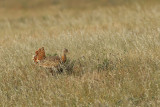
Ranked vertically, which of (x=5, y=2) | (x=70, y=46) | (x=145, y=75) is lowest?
(x=145, y=75)

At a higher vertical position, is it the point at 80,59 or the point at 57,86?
the point at 80,59

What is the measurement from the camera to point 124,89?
4.75 metres

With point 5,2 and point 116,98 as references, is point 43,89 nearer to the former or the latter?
point 116,98

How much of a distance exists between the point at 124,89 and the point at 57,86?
1194 mm

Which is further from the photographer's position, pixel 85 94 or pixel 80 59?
pixel 80 59

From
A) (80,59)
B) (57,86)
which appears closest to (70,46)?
(80,59)

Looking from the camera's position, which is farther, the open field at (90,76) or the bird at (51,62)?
the bird at (51,62)

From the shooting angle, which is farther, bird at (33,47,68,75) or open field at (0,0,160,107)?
bird at (33,47,68,75)

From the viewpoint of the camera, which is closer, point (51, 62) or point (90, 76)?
point (90, 76)

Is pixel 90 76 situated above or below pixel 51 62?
below

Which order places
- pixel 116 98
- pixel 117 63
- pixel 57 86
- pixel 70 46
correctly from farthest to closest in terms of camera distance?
1. pixel 70 46
2. pixel 117 63
3. pixel 57 86
4. pixel 116 98

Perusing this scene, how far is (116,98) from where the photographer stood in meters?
4.54

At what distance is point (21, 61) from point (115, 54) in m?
2.07

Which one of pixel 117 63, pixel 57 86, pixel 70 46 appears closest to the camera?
pixel 57 86
